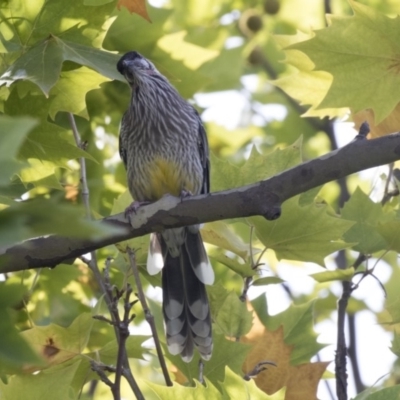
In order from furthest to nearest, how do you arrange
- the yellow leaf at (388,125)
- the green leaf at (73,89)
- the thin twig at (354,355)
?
the thin twig at (354,355) → the yellow leaf at (388,125) → the green leaf at (73,89)

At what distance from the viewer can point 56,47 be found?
3.21m

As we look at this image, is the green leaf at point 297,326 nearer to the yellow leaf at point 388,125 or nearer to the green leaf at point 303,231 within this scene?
the green leaf at point 303,231

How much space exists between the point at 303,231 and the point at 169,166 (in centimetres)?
165

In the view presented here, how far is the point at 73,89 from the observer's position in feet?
11.6

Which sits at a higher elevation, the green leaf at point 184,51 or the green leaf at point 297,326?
the green leaf at point 184,51

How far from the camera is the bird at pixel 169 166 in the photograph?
4.52m

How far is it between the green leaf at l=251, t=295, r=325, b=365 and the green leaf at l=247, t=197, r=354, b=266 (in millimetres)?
355

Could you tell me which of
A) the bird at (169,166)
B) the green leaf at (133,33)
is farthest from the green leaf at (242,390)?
the green leaf at (133,33)

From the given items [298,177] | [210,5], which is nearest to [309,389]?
[298,177]

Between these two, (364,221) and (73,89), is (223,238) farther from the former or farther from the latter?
(73,89)

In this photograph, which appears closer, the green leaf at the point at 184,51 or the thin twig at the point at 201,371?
the thin twig at the point at 201,371

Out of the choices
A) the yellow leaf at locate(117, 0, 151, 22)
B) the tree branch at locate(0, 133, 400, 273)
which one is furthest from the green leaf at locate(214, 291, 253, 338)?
the yellow leaf at locate(117, 0, 151, 22)

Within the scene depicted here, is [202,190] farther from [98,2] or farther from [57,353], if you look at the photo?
[57,353]

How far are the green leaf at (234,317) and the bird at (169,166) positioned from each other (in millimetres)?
899
